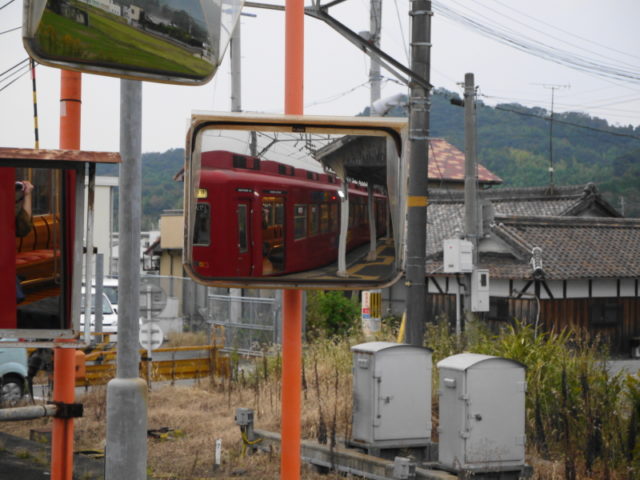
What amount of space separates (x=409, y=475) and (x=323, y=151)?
491 cm

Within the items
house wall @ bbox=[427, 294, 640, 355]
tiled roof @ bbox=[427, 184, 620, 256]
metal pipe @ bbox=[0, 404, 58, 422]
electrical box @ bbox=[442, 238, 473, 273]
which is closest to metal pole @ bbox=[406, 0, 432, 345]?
electrical box @ bbox=[442, 238, 473, 273]

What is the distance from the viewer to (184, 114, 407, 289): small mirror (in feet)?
15.3

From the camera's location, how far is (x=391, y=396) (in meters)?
10.4

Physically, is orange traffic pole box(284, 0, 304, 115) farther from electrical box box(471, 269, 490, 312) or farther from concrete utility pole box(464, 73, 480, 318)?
concrete utility pole box(464, 73, 480, 318)

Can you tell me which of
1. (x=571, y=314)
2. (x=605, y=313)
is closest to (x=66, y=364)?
(x=571, y=314)

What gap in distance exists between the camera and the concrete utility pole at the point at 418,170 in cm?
1288

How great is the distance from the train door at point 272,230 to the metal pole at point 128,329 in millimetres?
1426

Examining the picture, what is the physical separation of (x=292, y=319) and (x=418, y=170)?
26.4 feet

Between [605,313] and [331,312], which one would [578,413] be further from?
[605,313]

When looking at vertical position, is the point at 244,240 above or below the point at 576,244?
below

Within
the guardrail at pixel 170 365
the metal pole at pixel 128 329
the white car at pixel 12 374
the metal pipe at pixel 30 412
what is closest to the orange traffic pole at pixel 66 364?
the metal pipe at pixel 30 412

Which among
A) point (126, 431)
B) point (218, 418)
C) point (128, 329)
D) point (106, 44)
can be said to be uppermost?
point (106, 44)

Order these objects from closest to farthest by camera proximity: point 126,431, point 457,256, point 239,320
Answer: point 126,431
point 457,256
point 239,320

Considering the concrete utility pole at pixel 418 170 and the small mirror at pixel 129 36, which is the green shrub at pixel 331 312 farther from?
the small mirror at pixel 129 36
